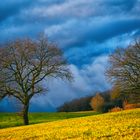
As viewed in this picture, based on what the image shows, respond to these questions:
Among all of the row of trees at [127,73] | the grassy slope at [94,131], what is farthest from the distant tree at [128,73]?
the grassy slope at [94,131]

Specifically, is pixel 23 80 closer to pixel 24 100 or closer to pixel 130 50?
pixel 24 100

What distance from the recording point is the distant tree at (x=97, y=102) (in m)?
120

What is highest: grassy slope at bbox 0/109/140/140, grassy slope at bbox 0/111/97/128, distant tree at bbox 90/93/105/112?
distant tree at bbox 90/93/105/112

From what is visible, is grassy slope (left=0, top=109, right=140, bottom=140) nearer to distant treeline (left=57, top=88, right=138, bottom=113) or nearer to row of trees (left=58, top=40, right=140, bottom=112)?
row of trees (left=58, top=40, right=140, bottom=112)

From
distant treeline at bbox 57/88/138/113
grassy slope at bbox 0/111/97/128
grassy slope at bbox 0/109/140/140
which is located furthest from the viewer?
distant treeline at bbox 57/88/138/113

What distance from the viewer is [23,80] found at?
208ft

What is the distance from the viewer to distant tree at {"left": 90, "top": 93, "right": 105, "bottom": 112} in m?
120

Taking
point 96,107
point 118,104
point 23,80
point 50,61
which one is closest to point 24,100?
point 23,80

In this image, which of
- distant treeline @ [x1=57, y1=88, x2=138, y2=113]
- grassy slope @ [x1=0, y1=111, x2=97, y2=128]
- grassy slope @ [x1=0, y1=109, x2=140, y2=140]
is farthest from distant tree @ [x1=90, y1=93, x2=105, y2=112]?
grassy slope @ [x1=0, y1=109, x2=140, y2=140]

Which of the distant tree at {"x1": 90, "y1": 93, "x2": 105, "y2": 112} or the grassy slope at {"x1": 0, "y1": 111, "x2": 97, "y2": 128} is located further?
the distant tree at {"x1": 90, "y1": 93, "x2": 105, "y2": 112}

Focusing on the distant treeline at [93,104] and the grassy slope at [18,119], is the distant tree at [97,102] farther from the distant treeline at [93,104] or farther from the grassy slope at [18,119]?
the grassy slope at [18,119]

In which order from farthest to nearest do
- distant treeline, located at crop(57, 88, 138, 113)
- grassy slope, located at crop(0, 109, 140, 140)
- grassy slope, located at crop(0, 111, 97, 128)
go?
distant treeline, located at crop(57, 88, 138, 113) → grassy slope, located at crop(0, 111, 97, 128) → grassy slope, located at crop(0, 109, 140, 140)

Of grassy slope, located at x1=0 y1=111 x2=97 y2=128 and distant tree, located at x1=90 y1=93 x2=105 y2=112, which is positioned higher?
distant tree, located at x1=90 y1=93 x2=105 y2=112

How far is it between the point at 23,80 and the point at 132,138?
4686 cm
